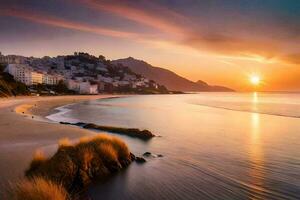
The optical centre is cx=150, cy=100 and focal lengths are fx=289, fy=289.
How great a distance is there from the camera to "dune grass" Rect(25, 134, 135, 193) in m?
11.6

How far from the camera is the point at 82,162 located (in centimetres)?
1270

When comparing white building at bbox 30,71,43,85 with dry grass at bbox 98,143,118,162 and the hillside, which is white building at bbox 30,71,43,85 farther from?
dry grass at bbox 98,143,118,162

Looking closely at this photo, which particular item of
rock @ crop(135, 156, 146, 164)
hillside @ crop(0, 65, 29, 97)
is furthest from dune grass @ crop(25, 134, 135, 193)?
hillside @ crop(0, 65, 29, 97)

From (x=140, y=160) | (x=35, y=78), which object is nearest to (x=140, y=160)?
(x=140, y=160)

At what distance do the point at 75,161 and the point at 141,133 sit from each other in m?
14.2

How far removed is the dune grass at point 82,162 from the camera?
11555 mm

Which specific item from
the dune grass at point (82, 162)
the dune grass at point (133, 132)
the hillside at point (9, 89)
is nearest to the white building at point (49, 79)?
the hillside at point (9, 89)

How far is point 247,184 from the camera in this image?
1227cm

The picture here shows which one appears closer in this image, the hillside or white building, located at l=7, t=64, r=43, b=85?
the hillside

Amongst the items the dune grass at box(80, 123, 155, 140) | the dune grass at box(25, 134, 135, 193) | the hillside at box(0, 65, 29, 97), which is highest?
the hillside at box(0, 65, 29, 97)

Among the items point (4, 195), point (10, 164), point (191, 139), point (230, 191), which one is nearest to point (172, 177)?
point (230, 191)

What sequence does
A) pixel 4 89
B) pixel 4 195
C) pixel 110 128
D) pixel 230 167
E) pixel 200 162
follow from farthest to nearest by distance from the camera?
pixel 4 89, pixel 110 128, pixel 200 162, pixel 230 167, pixel 4 195

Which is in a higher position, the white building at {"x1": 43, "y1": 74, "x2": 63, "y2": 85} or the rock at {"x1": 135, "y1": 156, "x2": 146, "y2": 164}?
the white building at {"x1": 43, "y1": 74, "x2": 63, "y2": 85}

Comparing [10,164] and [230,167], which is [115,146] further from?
[230,167]
